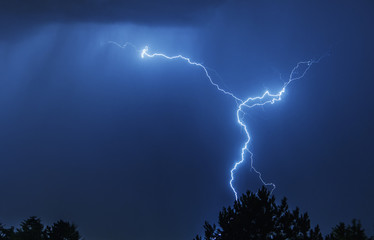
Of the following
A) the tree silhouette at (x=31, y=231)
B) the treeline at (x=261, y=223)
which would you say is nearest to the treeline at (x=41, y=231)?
the tree silhouette at (x=31, y=231)

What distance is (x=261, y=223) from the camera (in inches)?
407

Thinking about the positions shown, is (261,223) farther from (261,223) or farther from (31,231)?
(31,231)

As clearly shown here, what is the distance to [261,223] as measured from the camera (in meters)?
10.3

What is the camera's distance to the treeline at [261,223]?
33.3ft

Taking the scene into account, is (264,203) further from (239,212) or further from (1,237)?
(1,237)

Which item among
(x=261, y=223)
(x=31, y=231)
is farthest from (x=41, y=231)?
(x=261, y=223)

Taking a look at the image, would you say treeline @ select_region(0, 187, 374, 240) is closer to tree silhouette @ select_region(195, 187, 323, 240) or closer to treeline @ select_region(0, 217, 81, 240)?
tree silhouette @ select_region(195, 187, 323, 240)

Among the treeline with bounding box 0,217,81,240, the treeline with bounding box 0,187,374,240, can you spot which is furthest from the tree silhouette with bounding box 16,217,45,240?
the treeline with bounding box 0,187,374,240

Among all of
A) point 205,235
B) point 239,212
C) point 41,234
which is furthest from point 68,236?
point 239,212

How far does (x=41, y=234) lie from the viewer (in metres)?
14.9

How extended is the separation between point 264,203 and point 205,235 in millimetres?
2489

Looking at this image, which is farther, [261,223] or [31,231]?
[31,231]

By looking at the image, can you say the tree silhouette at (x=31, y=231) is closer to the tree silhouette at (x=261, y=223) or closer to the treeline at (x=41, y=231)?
the treeline at (x=41, y=231)

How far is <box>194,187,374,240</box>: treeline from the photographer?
10156mm
